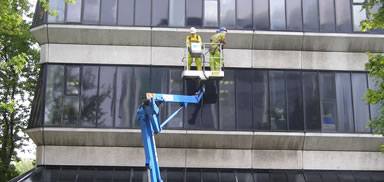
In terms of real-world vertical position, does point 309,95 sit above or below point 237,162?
above

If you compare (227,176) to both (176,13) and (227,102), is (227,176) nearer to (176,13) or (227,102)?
(227,102)

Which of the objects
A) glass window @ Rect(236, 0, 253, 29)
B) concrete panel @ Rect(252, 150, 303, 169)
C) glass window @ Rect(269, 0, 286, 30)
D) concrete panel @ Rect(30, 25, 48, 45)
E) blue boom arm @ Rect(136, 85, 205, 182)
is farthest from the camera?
glass window @ Rect(269, 0, 286, 30)

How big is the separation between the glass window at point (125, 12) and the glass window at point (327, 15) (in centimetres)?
939

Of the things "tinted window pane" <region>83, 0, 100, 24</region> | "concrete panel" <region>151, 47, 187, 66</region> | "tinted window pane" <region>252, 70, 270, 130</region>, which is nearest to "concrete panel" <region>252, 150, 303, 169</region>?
"tinted window pane" <region>252, 70, 270, 130</region>

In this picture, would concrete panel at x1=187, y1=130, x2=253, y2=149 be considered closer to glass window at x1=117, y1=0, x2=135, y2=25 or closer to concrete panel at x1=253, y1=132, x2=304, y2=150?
concrete panel at x1=253, y1=132, x2=304, y2=150

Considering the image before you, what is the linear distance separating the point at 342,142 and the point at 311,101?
2431 millimetres

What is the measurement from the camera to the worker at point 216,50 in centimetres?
1814

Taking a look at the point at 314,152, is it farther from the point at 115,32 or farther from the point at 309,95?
the point at 115,32

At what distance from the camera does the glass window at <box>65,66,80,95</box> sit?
20.1 metres

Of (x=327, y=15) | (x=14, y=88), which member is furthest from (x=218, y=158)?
(x=14, y=88)

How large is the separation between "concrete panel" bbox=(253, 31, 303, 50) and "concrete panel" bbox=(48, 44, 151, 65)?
17.6 feet

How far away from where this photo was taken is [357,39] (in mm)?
21031

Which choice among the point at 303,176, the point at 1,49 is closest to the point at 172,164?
the point at 303,176

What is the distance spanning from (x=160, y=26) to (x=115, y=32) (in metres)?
2.17
